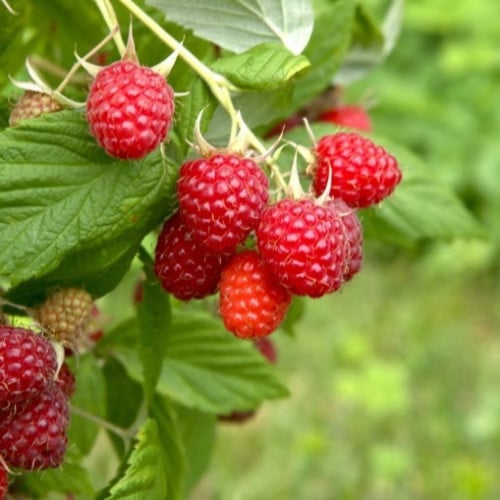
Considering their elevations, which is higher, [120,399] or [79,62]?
[79,62]

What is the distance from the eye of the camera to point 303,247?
34.4 inches

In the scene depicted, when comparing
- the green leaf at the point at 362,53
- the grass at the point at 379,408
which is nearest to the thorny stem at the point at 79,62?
the green leaf at the point at 362,53

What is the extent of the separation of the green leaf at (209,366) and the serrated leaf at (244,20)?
410mm

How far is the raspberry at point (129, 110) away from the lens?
2.80ft

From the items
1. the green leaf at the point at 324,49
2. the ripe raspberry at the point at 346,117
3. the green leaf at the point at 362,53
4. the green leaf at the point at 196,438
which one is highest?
the green leaf at the point at 324,49

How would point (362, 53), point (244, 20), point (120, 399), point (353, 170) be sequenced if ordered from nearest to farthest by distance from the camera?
point (353, 170) < point (244, 20) < point (120, 399) < point (362, 53)

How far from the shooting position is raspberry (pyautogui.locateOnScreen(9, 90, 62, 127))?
36.3 inches

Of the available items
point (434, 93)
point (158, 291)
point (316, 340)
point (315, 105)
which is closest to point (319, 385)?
point (316, 340)

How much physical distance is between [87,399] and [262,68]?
0.57 meters

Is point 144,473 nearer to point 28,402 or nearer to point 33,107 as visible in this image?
point 28,402

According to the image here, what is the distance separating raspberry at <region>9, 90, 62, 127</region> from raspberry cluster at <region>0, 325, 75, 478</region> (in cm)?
17

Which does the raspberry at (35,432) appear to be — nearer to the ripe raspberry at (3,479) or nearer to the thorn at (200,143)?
the ripe raspberry at (3,479)

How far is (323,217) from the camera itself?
890 mm

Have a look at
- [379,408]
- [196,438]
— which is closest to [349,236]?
[196,438]
